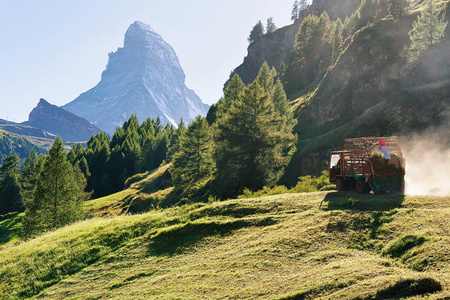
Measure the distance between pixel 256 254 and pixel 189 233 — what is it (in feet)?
18.2

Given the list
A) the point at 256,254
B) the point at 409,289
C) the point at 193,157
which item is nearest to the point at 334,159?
the point at 256,254

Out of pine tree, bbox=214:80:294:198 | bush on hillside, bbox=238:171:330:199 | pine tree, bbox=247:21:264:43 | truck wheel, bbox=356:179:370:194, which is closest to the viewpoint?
truck wheel, bbox=356:179:370:194

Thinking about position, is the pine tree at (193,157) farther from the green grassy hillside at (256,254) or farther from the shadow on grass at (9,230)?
the shadow on grass at (9,230)

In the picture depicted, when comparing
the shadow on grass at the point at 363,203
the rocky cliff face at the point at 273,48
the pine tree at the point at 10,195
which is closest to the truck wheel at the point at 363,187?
the shadow on grass at the point at 363,203

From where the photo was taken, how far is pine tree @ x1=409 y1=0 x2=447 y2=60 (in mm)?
48344

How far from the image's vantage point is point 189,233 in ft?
51.4

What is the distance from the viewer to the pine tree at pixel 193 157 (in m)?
49.4

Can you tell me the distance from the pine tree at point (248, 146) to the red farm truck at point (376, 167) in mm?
16203

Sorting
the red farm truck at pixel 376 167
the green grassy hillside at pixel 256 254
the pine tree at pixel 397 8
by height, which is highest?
the pine tree at pixel 397 8

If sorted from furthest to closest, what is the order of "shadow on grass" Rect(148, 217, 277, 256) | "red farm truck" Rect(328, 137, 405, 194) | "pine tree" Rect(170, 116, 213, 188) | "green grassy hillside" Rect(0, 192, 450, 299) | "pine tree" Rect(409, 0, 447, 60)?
"pine tree" Rect(170, 116, 213, 188) < "pine tree" Rect(409, 0, 447, 60) < "red farm truck" Rect(328, 137, 405, 194) < "shadow on grass" Rect(148, 217, 277, 256) < "green grassy hillside" Rect(0, 192, 450, 299)

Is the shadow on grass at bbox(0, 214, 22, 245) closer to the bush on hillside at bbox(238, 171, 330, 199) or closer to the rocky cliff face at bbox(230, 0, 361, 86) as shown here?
the bush on hillside at bbox(238, 171, 330, 199)

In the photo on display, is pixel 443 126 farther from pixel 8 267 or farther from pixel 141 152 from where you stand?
pixel 141 152

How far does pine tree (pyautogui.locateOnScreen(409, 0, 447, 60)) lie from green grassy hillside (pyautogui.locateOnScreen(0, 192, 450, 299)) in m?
45.3

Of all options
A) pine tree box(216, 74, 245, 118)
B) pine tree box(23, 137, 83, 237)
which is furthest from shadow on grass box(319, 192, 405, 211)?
pine tree box(216, 74, 245, 118)
